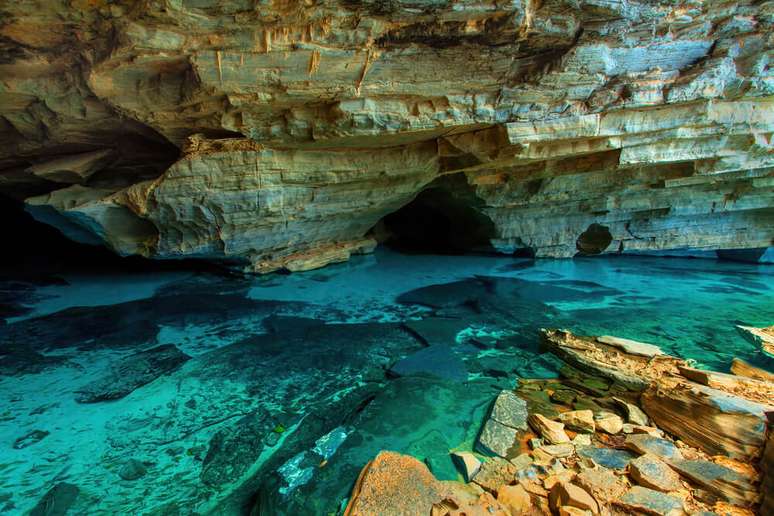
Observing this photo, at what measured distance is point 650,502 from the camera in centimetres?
235

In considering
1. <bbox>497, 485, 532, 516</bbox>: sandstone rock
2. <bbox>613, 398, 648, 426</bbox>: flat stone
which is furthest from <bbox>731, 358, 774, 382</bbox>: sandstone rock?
<bbox>497, 485, 532, 516</bbox>: sandstone rock

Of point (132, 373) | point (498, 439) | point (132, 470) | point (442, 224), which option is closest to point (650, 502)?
point (498, 439)

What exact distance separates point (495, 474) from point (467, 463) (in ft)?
0.67

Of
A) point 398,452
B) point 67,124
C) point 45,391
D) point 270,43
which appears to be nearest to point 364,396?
point 398,452

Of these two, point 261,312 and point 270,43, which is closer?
point 270,43

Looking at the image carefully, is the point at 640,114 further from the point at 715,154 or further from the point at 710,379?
the point at 710,379

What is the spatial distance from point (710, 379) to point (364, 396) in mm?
3326

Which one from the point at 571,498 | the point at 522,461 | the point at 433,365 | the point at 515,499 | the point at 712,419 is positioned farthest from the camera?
the point at 433,365

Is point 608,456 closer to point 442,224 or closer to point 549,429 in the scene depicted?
A: point 549,429

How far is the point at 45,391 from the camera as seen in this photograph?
385cm

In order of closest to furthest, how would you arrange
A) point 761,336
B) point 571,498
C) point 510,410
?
1. point 571,498
2. point 510,410
3. point 761,336

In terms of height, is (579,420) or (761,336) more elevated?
(761,336)

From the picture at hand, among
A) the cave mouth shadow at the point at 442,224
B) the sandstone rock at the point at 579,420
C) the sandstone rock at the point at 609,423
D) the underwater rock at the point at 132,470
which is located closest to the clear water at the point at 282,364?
the underwater rock at the point at 132,470

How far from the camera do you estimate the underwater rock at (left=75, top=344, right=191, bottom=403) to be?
12.5 feet
